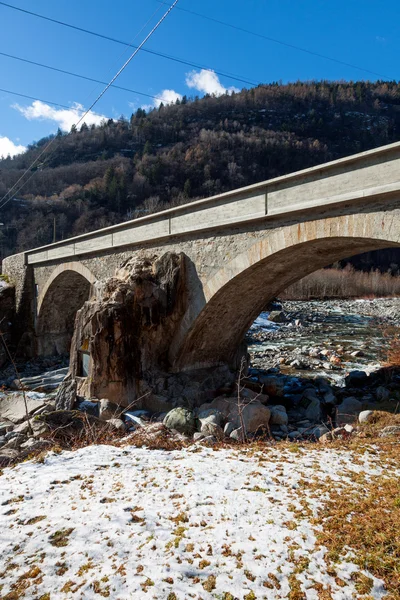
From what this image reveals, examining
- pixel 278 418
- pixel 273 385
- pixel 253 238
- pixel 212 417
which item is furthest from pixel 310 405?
pixel 253 238

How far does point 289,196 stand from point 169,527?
5.46 m

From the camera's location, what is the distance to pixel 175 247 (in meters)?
9.09

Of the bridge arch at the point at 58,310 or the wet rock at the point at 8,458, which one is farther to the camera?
the bridge arch at the point at 58,310

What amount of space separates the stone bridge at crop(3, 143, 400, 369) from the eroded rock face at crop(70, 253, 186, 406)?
38 cm

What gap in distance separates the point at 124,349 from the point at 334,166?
558 centimetres

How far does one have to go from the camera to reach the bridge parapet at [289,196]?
5.15 meters

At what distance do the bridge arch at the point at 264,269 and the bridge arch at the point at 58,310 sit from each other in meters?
8.44

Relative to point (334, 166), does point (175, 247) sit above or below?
below

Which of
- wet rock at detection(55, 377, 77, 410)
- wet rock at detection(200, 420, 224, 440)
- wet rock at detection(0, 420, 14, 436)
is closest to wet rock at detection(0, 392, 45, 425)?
wet rock at detection(0, 420, 14, 436)

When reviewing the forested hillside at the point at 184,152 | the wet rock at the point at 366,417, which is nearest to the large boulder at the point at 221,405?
the wet rock at the point at 366,417

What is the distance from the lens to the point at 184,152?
61562mm

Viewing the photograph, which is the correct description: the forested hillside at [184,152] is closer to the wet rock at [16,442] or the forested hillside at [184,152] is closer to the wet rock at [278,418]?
the wet rock at [278,418]

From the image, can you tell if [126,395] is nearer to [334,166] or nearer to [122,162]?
[334,166]

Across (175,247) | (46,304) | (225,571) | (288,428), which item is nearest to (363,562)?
(225,571)
